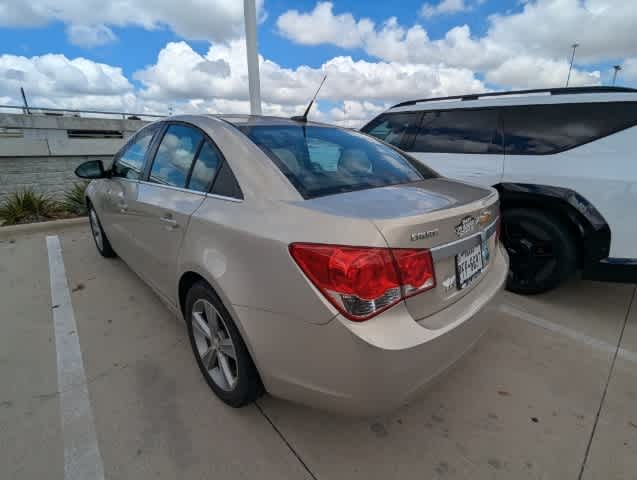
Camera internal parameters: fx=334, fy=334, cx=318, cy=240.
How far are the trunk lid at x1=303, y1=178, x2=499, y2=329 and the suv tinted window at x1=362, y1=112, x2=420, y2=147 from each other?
2410 mm

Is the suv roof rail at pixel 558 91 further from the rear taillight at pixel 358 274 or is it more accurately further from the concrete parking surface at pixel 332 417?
the rear taillight at pixel 358 274

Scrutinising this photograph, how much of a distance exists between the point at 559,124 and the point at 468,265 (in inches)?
85.1

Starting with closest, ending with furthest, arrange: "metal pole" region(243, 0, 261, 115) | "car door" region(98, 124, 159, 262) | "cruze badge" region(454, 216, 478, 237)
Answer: "cruze badge" region(454, 216, 478, 237) → "car door" region(98, 124, 159, 262) → "metal pole" region(243, 0, 261, 115)

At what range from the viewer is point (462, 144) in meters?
3.43

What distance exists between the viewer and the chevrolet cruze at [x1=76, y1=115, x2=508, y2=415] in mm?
1233

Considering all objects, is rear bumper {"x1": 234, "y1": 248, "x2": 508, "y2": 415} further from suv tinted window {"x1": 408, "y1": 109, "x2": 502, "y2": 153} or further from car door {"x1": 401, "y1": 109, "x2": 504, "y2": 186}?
suv tinted window {"x1": 408, "y1": 109, "x2": 502, "y2": 153}

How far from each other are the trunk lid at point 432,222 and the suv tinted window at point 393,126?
2.41 metres

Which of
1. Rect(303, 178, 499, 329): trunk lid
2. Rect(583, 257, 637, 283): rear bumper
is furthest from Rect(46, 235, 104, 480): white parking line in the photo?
Rect(583, 257, 637, 283): rear bumper

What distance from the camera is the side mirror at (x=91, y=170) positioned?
317cm

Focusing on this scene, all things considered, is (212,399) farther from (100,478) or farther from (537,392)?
(537,392)

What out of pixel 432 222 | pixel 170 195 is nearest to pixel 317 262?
pixel 432 222

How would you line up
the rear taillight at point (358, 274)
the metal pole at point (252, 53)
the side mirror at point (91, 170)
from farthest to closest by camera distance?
Result: the metal pole at point (252, 53) < the side mirror at point (91, 170) < the rear taillight at point (358, 274)

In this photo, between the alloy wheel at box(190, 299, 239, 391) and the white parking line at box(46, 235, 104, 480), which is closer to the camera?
the white parking line at box(46, 235, 104, 480)

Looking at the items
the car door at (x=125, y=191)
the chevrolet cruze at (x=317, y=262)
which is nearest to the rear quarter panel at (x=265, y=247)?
the chevrolet cruze at (x=317, y=262)
